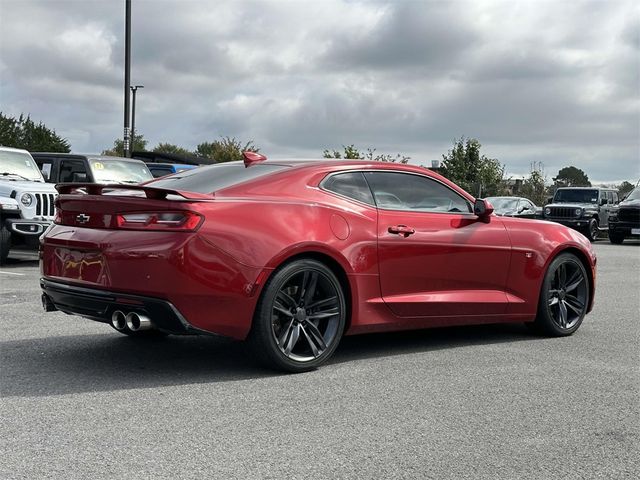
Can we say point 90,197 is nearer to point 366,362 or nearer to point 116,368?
point 116,368

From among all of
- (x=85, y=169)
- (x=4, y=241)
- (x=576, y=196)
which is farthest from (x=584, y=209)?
(x=4, y=241)

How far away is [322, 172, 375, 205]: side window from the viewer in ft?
19.5

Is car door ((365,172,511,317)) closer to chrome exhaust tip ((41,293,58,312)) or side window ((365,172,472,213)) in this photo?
side window ((365,172,472,213))

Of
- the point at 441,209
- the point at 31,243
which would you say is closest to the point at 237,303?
the point at 441,209

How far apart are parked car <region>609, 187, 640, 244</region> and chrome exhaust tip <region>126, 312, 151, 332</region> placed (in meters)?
22.6

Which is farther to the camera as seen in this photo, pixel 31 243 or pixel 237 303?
pixel 31 243

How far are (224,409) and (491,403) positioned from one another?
154cm

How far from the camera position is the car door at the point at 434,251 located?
6.03 meters

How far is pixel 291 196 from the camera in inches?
221

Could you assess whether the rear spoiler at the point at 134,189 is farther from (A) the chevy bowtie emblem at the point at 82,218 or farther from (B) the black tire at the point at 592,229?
(B) the black tire at the point at 592,229

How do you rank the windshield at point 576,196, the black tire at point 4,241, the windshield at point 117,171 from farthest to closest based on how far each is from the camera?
the windshield at point 576,196
the windshield at point 117,171
the black tire at point 4,241

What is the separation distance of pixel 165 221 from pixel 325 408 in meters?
1.49

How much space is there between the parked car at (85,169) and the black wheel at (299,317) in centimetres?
1103

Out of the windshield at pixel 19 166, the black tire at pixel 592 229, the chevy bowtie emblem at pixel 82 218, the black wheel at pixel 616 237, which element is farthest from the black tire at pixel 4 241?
the black tire at pixel 592 229
